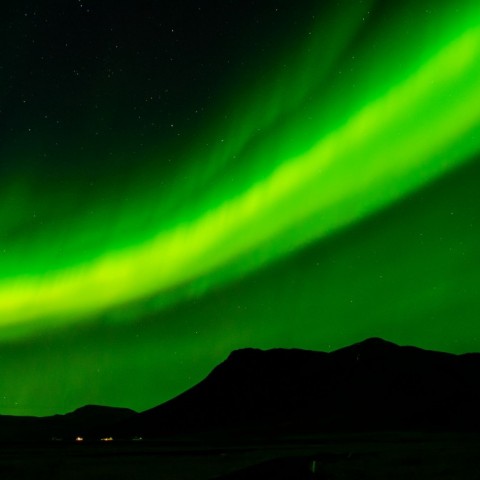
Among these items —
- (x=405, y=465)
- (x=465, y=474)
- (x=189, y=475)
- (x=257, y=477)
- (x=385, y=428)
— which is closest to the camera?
(x=257, y=477)

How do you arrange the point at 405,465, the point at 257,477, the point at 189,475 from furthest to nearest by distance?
the point at 405,465 → the point at 189,475 → the point at 257,477

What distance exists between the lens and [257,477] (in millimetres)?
35875

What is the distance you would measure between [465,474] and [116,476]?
2569 centimetres

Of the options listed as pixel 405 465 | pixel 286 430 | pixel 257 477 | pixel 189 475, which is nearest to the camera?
pixel 257 477

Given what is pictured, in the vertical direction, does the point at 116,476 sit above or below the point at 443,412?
below

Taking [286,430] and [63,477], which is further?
[286,430]

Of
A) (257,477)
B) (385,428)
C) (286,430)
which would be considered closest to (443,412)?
(385,428)

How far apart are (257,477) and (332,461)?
25362 millimetres

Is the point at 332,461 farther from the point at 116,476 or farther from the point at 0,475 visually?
the point at 0,475

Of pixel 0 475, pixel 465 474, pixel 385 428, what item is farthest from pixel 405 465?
pixel 385 428

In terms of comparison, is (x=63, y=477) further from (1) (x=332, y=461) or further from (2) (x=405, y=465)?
(2) (x=405, y=465)

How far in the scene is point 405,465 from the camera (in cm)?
5744

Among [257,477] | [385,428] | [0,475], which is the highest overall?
[385,428]

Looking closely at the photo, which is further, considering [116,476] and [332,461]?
[332,461]
